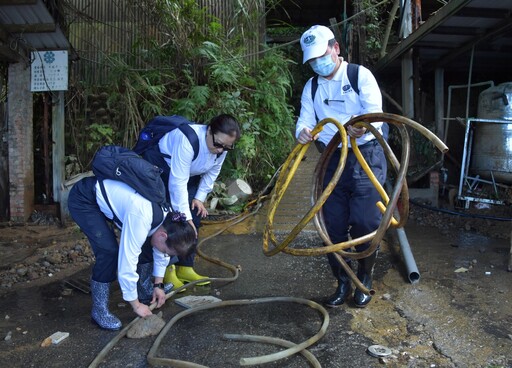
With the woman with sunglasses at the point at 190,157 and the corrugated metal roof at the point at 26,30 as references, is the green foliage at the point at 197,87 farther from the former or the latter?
the woman with sunglasses at the point at 190,157

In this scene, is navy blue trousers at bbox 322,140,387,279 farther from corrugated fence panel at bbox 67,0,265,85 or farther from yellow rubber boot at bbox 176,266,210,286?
corrugated fence panel at bbox 67,0,265,85

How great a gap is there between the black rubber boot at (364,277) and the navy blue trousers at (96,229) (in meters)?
1.93

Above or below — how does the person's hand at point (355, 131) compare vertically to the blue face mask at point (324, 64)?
below

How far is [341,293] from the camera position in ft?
12.0

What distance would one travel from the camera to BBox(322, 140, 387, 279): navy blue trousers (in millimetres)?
3451

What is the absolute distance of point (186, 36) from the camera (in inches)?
311

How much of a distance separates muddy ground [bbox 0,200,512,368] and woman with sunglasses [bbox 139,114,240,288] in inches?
33.1

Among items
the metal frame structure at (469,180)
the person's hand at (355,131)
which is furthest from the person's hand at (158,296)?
the metal frame structure at (469,180)

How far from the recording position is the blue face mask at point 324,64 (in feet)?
11.1

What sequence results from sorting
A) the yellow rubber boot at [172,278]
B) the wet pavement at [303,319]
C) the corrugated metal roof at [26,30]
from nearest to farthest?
the wet pavement at [303,319] < the yellow rubber boot at [172,278] < the corrugated metal roof at [26,30]

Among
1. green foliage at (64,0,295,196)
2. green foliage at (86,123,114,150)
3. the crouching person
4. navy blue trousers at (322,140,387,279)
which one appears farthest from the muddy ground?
green foliage at (64,0,295,196)

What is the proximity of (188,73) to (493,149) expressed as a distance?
17.3 feet

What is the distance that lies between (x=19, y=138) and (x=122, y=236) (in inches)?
198

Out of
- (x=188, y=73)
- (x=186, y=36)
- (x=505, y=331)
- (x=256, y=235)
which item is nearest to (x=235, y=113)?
(x=188, y=73)
